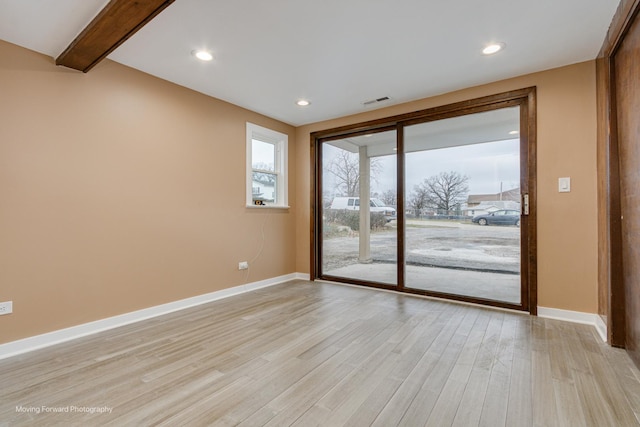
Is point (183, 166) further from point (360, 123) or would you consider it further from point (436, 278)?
point (436, 278)

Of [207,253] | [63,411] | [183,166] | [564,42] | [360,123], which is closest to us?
[63,411]

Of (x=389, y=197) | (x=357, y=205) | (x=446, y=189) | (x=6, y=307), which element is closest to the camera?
(x=6, y=307)

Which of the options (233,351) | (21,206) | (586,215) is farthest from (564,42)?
(21,206)

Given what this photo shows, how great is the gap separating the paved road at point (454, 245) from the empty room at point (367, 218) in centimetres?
2

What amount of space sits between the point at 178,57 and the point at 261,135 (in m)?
1.74

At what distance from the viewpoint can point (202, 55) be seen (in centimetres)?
268

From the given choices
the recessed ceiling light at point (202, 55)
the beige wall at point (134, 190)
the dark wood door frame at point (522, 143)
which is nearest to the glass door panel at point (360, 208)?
the dark wood door frame at point (522, 143)

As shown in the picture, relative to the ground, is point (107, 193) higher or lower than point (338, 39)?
lower

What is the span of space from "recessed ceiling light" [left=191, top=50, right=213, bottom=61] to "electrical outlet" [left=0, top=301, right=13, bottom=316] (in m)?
2.44

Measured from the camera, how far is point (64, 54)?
2365 millimetres

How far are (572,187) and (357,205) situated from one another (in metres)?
2.43

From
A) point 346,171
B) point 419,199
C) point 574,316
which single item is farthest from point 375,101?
point 574,316

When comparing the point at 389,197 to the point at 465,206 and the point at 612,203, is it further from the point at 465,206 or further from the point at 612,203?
the point at 612,203

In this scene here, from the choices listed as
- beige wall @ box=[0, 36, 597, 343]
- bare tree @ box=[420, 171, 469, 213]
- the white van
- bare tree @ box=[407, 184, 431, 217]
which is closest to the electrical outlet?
beige wall @ box=[0, 36, 597, 343]
